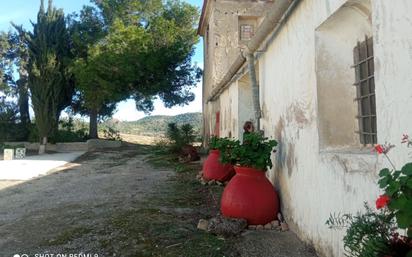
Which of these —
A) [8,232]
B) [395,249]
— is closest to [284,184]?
[395,249]

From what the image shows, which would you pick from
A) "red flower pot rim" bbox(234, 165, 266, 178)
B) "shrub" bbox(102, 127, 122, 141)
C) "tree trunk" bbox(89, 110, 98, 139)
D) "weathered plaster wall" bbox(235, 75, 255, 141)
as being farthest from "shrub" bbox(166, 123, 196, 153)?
"red flower pot rim" bbox(234, 165, 266, 178)

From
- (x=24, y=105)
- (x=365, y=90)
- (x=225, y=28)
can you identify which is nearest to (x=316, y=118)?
(x=365, y=90)

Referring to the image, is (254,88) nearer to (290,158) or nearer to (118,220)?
(290,158)

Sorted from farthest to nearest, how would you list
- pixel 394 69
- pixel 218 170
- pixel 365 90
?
1. pixel 218 170
2. pixel 365 90
3. pixel 394 69

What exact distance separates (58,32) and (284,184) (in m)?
18.2

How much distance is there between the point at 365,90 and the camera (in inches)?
127

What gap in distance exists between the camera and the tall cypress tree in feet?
57.5

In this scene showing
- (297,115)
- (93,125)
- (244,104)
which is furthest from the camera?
(93,125)

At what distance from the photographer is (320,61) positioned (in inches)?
135

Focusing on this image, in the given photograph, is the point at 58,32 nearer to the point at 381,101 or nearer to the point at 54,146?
the point at 54,146

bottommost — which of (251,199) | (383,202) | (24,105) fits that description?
(251,199)

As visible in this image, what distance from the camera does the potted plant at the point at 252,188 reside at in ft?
14.5

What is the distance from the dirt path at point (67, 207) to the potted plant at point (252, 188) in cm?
159

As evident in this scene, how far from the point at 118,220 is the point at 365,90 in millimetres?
3532
